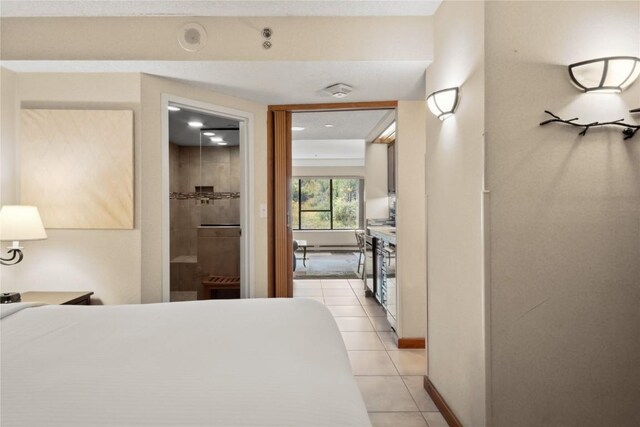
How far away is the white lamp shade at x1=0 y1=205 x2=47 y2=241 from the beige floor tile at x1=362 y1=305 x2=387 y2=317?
3.28 metres

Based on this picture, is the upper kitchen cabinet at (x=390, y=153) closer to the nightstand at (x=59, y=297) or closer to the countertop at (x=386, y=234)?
the countertop at (x=386, y=234)

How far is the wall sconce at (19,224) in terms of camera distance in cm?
227

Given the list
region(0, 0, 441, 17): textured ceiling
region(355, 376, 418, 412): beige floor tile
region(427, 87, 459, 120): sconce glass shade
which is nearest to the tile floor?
region(355, 376, 418, 412): beige floor tile

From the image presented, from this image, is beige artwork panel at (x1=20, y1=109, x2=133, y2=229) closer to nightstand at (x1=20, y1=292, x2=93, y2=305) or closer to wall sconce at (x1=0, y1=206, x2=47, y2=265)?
wall sconce at (x1=0, y1=206, x2=47, y2=265)

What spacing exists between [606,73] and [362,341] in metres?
2.79

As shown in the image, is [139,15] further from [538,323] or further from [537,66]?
[538,323]

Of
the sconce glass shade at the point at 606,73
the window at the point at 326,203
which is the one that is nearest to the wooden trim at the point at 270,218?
the sconce glass shade at the point at 606,73

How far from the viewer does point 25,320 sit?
5.04ft

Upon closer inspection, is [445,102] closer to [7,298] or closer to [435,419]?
[435,419]

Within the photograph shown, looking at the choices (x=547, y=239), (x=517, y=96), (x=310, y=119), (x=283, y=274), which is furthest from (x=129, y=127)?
(x=547, y=239)

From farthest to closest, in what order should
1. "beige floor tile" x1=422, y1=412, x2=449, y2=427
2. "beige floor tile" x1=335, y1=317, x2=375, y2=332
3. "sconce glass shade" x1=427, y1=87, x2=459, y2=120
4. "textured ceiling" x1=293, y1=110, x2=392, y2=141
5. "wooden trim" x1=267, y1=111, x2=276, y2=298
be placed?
"textured ceiling" x1=293, y1=110, x2=392, y2=141, "beige floor tile" x1=335, y1=317, x2=375, y2=332, "wooden trim" x1=267, y1=111, x2=276, y2=298, "beige floor tile" x1=422, y1=412, x2=449, y2=427, "sconce glass shade" x1=427, y1=87, x2=459, y2=120

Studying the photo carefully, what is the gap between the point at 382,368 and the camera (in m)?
2.95

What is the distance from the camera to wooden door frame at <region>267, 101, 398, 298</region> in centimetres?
352

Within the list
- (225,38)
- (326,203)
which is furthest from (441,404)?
(326,203)
